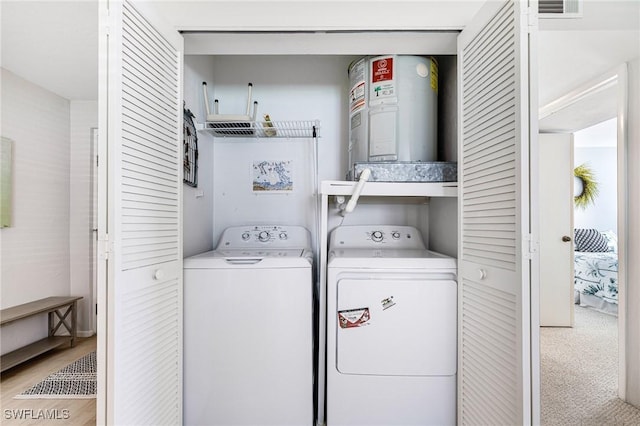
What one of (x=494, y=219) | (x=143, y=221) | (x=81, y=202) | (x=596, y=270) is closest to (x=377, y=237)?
(x=494, y=219)

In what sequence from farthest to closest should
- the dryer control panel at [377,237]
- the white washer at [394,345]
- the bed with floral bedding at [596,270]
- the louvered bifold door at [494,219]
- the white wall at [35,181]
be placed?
the dryer control panel at [377,237]
the white wall at [35,181]
the white washer at [394,345]
the bed with floral bedding at [596,270]
the louvered bifold door at [494,219]

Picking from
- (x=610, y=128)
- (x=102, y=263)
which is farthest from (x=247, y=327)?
(x=610, y=128)

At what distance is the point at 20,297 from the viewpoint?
1.78 meters

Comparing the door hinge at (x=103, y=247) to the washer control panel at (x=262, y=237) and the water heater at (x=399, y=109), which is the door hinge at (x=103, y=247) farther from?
the water heater at (x=399, y=109)

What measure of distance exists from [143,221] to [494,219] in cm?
141

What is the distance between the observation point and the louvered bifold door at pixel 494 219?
110cm

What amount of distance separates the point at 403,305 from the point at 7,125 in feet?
7.52

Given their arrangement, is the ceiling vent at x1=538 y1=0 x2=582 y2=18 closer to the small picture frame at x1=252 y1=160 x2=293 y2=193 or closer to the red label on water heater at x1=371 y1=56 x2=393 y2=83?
the red label on water heater at x1=371 y1=56 x2=393 y2=83

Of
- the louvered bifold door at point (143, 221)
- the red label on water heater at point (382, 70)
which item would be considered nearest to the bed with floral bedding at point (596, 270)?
the red label on water heater at point (382, 70)

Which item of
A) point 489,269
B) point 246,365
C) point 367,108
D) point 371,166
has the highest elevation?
point 367,108

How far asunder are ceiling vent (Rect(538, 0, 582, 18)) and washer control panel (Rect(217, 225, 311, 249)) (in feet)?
5.86

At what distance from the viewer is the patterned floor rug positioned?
70.5 inches

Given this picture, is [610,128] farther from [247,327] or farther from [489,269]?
[247,327]

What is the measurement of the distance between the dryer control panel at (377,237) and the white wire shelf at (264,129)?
730 mm
